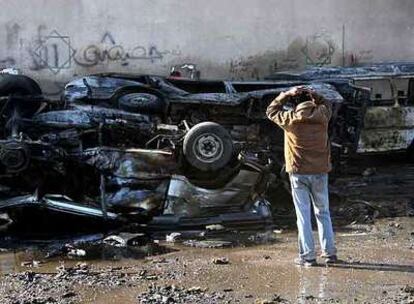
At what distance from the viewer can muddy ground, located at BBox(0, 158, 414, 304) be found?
5.84m

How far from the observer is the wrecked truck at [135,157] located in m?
8.27

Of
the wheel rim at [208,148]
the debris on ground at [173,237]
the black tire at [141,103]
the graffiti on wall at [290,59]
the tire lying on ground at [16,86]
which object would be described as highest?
the graffiti on wall at [290,59]

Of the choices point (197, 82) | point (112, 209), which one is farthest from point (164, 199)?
point (197, 82)

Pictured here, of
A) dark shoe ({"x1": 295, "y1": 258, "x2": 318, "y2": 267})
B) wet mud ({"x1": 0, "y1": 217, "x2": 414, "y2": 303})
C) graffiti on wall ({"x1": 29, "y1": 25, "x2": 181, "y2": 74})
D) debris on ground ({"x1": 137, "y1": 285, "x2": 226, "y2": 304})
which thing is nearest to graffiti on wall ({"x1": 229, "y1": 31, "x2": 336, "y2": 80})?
graffiti on wall ({"x1": 29, "y1": 25, "x2": 181, "y2": 74})

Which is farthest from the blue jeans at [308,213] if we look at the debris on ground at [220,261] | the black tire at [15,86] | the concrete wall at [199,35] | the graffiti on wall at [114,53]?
the graffiti on wall at [114,53]

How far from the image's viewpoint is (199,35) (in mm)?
17141

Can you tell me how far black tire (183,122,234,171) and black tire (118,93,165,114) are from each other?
144cm

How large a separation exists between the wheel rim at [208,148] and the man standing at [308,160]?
2.21 metres

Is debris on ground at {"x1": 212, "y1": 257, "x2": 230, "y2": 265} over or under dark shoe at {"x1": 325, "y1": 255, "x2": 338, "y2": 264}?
under

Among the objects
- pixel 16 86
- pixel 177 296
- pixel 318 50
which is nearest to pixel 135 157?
pixel 177 296

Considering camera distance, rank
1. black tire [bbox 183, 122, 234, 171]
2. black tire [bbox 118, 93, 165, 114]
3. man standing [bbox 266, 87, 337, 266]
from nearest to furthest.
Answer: man standing [bbox 266, 87, 337, 266] → black tire [bbox 183, 122, 234, 171] → black tire [bbox 118, 93, 165, 114]

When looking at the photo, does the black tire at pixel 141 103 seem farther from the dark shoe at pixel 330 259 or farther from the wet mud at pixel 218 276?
the dark shoe at pixel 330 259

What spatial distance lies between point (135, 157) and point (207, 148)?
2.98ft

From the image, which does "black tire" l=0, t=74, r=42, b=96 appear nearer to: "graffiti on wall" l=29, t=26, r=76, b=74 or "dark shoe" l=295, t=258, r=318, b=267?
"graffiti on wall" l=29, t=26, r=76, b=74
